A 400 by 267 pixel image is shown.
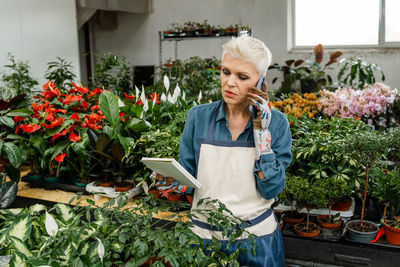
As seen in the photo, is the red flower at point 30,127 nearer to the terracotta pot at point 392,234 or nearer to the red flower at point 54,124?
the red flower at point 54,124

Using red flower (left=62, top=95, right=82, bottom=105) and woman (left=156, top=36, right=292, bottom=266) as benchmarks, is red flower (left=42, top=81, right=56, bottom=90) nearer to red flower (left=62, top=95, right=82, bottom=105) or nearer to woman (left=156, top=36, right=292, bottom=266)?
red flower (left=62, top=95, right=82, bottom=105)

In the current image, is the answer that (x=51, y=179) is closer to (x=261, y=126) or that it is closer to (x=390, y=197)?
(x=261, y=126)

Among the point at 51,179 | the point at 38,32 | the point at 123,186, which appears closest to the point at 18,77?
the point at 38,32

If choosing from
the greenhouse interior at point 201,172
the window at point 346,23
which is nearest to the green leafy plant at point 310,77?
the window at point 346,23

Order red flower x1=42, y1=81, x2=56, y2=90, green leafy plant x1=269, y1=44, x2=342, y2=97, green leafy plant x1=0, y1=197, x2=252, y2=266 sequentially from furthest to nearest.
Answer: green leafy plant x1=269, y1=44, x2=342, y2=97, red flower x1=42, y1=81, x2=56, y2=90, green leafy plant x1=0, y1=197, x2=252, y2=266

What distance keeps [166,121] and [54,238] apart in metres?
2.10

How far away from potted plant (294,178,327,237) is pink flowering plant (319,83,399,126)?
3.80ft

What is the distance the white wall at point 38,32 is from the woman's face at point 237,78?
18.2 feet

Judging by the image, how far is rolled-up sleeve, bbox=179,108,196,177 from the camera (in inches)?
70.6

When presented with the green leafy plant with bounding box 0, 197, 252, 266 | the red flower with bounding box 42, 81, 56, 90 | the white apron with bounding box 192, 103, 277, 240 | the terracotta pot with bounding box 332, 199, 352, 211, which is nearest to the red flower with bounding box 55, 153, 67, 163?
the red flower with bounding box 42, 81, 56, 90

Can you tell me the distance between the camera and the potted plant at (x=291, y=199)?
230 centimetres

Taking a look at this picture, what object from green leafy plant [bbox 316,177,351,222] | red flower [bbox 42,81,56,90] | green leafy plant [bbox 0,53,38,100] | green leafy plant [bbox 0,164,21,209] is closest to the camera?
green leafy plant [bbox 0,164,21,209]

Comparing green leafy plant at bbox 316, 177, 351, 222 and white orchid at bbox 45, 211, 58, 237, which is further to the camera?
green leafy plant at bbox 316, 177, 351, 222

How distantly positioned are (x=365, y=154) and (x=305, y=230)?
565 mm
